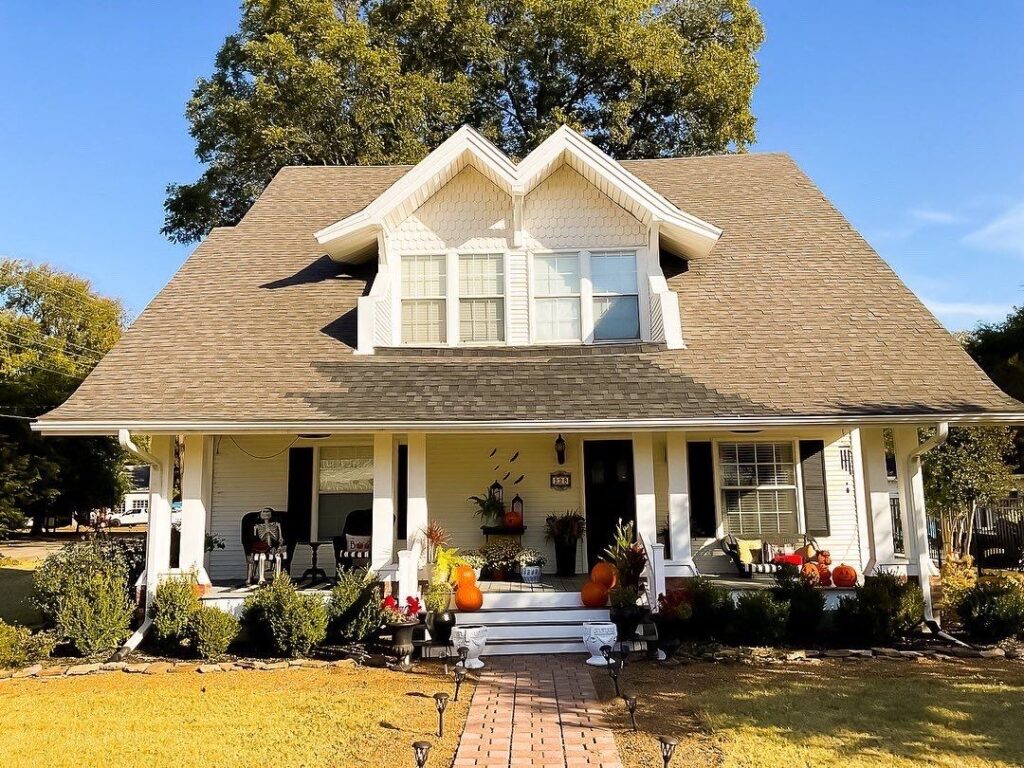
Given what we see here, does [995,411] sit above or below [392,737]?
above

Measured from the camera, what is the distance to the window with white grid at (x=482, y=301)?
39.6ft

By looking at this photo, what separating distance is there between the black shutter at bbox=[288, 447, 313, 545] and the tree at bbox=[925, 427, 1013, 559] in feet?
46.7

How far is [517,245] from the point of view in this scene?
12172 millimetres

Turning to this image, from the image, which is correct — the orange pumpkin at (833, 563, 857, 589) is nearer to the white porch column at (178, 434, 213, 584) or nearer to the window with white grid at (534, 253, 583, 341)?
the window with white grid at (534, 253, 583, 341)

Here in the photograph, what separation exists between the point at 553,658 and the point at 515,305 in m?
5.46

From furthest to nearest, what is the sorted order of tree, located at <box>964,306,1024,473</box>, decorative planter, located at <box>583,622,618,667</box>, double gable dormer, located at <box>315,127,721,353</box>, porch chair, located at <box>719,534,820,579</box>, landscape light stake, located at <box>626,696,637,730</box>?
tree, located at <box>964,306,1024,473</box> → double gable dormer, located at <box>315,127,721,353</box> → porch chair, located at <box>719,534,820,579</box> → decorative planter, located at <box>583,622,618,667</box> → landscape light stake, located at <box>626,696,637,730</box>

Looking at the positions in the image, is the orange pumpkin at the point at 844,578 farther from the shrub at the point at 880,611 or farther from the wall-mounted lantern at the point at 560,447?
the wall-mounted lantern at the point at 560,447

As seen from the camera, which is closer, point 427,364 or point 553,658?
point 553,658

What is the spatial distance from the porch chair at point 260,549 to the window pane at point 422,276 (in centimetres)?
408

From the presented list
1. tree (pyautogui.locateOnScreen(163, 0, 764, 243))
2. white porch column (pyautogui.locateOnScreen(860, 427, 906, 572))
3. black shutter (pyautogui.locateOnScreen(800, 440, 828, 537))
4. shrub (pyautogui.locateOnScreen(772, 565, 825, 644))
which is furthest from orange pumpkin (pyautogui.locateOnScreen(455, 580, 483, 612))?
tree (pyautogui.locateOnScreen(163, 0, 764, 243))

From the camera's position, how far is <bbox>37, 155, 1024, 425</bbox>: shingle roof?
32.4ft

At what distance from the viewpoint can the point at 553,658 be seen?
9.11m

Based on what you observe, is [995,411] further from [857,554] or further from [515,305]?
[515,305]

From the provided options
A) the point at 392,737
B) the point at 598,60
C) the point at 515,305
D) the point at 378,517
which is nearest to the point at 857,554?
the point at 515,305
